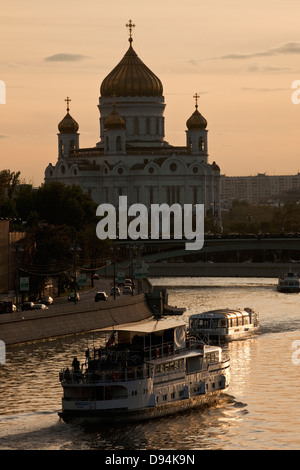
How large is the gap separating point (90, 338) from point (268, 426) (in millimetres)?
20978

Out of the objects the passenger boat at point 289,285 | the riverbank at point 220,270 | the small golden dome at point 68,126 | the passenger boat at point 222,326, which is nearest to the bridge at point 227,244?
the riverbank at point 220,270

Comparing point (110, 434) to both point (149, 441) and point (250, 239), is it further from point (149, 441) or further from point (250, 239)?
point (250, 239)

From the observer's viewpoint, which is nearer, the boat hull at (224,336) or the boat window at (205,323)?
the boat hull at (224,336)

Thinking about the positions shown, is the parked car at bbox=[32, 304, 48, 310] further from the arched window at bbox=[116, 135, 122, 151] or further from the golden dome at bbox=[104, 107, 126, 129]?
the arched window at bbox=[116, 135, 122, 151]

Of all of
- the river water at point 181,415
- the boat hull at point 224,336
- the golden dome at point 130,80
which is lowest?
the river water at point 181,415

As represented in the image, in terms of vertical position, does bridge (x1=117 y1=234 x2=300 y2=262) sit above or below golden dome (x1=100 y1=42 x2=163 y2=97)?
below

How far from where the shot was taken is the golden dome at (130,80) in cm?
17588

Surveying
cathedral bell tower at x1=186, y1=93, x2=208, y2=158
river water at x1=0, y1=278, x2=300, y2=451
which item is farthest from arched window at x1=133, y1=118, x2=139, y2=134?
river water at x1=0, y1=278, x2=300, y2=451

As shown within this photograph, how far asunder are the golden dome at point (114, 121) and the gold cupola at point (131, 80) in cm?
647

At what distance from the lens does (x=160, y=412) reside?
156 feet

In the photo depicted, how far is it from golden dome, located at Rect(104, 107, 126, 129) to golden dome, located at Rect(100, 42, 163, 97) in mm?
6465

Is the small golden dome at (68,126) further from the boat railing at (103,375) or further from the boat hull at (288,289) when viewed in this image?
the boat railing at (103,375)

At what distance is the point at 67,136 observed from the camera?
592 feet

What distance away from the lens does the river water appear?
44.6 m
